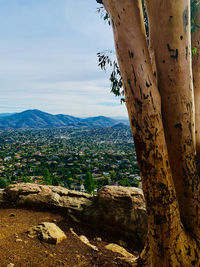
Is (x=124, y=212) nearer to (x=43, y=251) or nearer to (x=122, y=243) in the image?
(x=122, y=243)

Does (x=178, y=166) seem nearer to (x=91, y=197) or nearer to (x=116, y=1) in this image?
(x=116, y=1)

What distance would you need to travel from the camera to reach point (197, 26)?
2020 mm

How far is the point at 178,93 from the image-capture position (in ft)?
5.65

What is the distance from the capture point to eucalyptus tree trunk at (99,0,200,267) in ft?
5.20

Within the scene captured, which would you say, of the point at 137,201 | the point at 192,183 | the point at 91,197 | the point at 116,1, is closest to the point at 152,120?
the point at 192,183

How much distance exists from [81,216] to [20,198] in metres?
1.55

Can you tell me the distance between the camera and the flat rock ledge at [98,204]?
12.8 ft

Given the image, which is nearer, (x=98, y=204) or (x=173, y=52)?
(x=173, y=52)

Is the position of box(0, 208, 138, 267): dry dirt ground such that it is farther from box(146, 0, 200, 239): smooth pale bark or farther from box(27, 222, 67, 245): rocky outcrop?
box(146, 0, 200, 239): smooth pale bark

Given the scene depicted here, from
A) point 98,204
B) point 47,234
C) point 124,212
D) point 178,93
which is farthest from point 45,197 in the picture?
point 178,93

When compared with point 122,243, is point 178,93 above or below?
above

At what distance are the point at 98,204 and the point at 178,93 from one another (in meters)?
3.24

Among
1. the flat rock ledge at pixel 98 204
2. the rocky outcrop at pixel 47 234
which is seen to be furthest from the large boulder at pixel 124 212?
the rocky outcrop at pixel 47 234

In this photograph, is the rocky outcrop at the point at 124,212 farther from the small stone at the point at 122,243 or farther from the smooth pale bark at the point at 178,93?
the smooth pale bark at the point at 178,93
